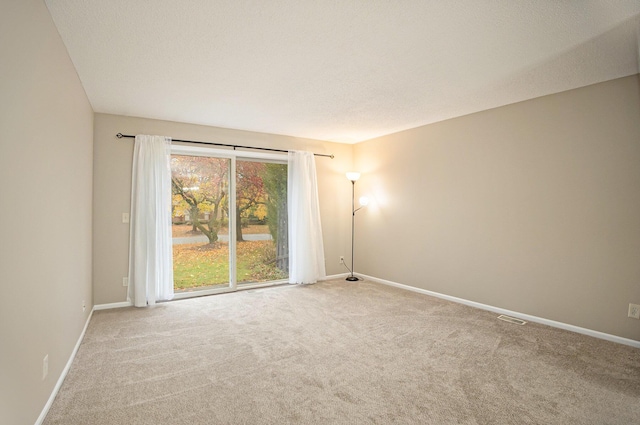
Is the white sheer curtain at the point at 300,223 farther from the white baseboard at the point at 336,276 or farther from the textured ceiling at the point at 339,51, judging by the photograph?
the textured ceiling at the point at 339,51

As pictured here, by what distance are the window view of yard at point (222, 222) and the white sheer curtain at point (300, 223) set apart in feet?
0.60

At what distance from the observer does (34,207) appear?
72.4 inches

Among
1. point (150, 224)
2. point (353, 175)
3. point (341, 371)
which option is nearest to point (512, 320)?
point (341, 371)

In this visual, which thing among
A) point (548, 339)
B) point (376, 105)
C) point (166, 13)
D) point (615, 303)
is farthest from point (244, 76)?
point (615, 303)

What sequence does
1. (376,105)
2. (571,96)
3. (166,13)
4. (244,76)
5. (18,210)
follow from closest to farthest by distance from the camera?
(18,210) < (166,13) < (244,76) < (571,96) < (376,105)

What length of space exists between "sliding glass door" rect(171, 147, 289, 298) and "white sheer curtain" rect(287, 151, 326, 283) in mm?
179

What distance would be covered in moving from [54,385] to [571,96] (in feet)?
16.6

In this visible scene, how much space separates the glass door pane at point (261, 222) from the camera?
5.16 metres

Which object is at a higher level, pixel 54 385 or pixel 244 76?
pixel 244 76

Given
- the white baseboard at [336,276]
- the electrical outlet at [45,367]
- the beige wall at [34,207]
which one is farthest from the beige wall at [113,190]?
the white baseboard at [336,276]

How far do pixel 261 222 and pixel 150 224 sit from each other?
165 centimetres

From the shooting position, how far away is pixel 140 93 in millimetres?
3473

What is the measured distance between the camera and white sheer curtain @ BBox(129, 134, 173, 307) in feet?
13.9

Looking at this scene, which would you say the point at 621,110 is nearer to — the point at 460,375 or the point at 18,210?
the point at 460,375
